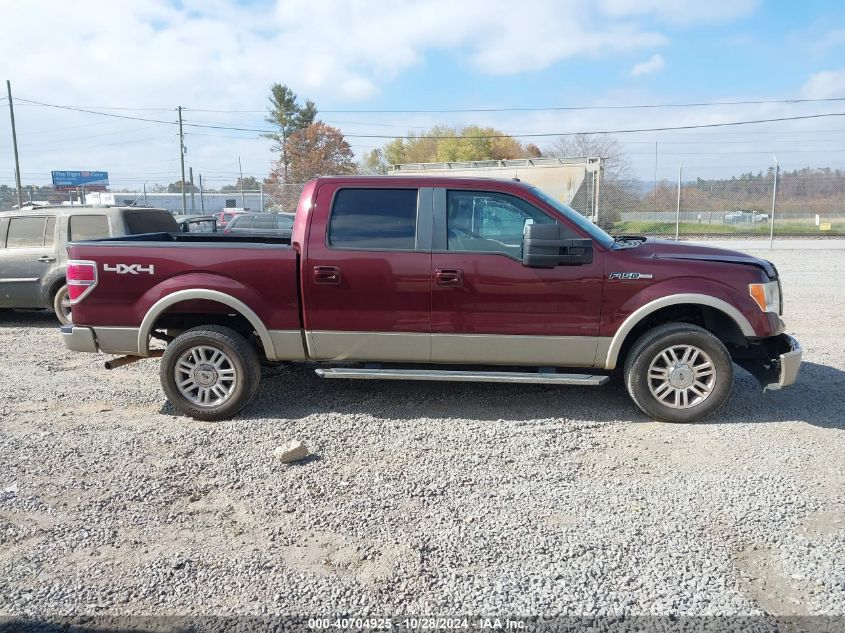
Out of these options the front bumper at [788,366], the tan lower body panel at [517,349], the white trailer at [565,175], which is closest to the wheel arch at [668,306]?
the tan lower body panel at [517,349]

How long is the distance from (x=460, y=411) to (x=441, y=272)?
4.12 feet

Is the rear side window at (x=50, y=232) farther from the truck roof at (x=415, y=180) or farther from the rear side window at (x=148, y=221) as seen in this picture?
the truck roof at (x=415, y=180)

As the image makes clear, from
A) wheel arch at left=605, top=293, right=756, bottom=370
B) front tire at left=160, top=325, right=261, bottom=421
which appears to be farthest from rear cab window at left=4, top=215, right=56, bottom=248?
wheel arch at left=605, top=293, right=756, bottom=370

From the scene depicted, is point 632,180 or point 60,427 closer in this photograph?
point 60,427

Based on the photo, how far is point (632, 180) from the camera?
27.5 meters

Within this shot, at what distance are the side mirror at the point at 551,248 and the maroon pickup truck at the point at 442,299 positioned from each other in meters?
0.01

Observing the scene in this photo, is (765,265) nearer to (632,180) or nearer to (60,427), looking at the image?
(60,427)

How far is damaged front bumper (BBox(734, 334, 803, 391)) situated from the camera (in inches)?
188

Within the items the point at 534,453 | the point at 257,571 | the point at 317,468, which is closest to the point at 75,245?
the point at 317,468

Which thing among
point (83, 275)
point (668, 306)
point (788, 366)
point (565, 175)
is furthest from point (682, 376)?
point (565, 175)

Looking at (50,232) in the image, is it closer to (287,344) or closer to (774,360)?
(287,344)

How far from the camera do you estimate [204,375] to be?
5.14 m

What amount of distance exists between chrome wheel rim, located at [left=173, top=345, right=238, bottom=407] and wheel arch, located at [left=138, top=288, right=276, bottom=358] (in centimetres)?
34

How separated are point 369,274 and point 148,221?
19.1ft
